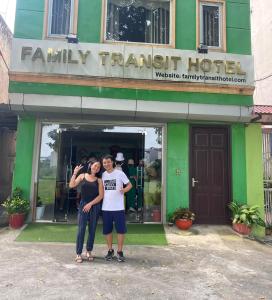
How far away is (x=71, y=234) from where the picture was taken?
22.9 feet

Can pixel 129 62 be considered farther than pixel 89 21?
No

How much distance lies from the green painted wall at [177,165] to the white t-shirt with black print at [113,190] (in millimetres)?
2987

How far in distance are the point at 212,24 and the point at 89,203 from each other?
6.27 m

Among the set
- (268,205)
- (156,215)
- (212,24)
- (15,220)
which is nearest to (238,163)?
(268,205)

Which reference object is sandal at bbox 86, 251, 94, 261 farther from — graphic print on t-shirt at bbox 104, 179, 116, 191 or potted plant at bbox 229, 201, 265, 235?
potted plant at bbox 229, 201, 265, 235

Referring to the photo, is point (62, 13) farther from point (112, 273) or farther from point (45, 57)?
point (112, 273)

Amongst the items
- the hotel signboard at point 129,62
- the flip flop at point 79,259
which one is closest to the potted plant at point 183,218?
the flip flop at point 79,259

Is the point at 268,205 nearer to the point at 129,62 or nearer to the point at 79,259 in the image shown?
the point at 129,62

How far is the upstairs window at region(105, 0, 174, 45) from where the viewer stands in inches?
324

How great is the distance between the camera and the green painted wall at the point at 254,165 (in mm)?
8180

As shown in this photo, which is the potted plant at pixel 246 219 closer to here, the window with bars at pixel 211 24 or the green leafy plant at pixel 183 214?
the green leafy plant at pixel 183 214

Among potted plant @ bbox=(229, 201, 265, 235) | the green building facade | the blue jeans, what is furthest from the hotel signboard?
the blue jeans

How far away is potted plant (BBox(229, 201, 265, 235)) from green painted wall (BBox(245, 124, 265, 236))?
0.49 meters

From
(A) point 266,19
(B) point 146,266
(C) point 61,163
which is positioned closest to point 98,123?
(C) point 61,163
